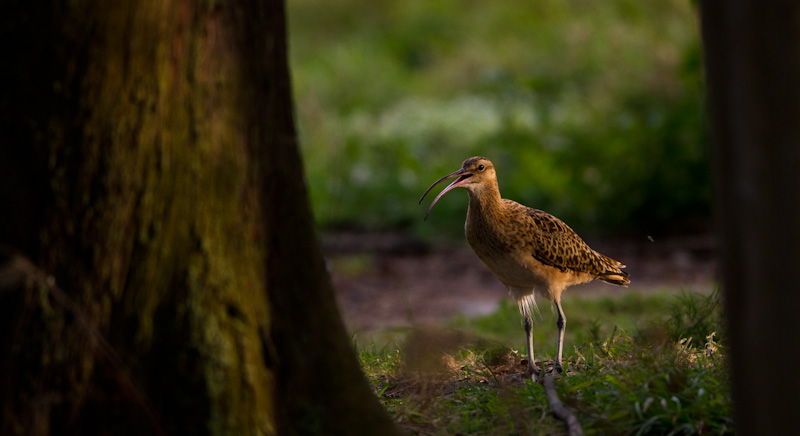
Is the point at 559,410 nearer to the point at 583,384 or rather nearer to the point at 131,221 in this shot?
the point at 583,384

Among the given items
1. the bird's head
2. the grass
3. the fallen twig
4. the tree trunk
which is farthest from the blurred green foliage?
the tree trunk

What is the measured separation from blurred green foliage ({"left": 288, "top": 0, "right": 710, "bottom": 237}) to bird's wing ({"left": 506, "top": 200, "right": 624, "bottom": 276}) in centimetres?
527

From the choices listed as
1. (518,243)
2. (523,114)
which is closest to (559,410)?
(518,243)

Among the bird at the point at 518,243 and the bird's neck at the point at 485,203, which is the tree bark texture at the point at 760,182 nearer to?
the bird at the point at 518,243

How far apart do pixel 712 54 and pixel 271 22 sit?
149 cm

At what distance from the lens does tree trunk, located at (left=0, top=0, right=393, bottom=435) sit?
3.01 metres

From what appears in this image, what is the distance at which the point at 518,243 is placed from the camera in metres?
5.69

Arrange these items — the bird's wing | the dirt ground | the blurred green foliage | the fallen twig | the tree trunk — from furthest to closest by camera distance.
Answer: the blurred green foliage, the dirt ground, the bird's wing, the fallen twig, the tree trunk

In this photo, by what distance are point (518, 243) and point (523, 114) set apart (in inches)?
424

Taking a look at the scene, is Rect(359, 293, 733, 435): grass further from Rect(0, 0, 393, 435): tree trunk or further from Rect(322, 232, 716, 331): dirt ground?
Rect(322, 232, 716, 331): dirt ground

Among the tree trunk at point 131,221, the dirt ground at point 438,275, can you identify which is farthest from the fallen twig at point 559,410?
the dirt ground at point 438,275

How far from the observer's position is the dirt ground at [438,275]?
32.0 ft

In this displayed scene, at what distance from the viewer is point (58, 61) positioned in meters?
3.00

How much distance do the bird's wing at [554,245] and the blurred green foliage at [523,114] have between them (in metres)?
5.27
